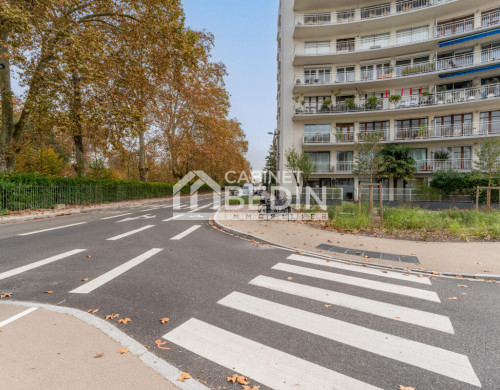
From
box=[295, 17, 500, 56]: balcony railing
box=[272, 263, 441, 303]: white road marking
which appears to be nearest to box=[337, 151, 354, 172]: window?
box=[295, 17, 500, 56]: balcony railing

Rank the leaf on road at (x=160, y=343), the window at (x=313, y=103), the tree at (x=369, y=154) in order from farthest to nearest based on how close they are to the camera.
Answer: the window at (x=313, y=103) → the tree at (x=369, y=154) → the leaf on road at (x=160, y=343)

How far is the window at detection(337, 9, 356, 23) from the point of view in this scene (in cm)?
2484

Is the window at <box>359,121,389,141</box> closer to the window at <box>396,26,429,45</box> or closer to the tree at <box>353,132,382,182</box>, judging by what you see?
the tree at <box>353,132,382,182</box>

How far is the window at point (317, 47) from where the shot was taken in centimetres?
2586

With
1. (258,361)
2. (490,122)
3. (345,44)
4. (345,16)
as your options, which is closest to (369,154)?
(490,122)

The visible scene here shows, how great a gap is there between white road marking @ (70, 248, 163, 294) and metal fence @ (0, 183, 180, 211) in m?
11.8

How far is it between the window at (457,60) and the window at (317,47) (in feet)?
33.1

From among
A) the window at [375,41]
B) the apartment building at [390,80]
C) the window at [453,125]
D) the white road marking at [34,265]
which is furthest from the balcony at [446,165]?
the white road marking at [34,265]

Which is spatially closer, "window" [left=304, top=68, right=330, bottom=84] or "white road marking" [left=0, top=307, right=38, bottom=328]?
"white road marking" [left=0, top=307, right=38, bottom=328]

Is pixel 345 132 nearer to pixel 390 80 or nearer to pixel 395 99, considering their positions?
pixel 395 99

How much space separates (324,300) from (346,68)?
90.1 feet

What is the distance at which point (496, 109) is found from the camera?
2208cm

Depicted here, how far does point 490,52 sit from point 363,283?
28180 mm

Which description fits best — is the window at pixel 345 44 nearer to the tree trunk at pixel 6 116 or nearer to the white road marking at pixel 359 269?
the white road marking at pixel 359 269
